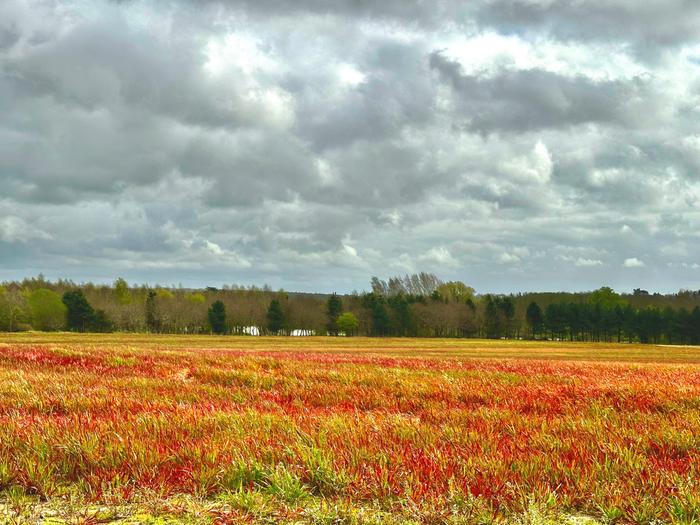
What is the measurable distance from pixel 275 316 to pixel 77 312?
4213cm

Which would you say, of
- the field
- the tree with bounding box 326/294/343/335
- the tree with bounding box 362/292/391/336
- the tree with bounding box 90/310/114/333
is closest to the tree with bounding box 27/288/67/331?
the tree with bounding box 90/310/114/333

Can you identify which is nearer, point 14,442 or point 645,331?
point 14,442

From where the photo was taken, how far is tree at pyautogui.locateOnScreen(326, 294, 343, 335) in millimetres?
135250

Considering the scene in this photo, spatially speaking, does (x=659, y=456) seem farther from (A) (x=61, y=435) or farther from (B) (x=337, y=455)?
(A) (x=61, y=435)

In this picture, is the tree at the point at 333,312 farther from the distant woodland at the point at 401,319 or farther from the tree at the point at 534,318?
the tree at the point at 534,318

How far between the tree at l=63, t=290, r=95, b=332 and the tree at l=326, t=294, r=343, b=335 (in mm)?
52366

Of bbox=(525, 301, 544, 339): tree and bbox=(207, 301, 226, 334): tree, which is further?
bbox=(525, 301, 544, 339): tree

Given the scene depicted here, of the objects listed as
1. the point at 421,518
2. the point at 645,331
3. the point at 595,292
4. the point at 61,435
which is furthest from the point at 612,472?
the point at 595,292

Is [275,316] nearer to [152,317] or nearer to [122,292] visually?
[152,317]

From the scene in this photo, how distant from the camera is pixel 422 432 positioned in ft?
21.4

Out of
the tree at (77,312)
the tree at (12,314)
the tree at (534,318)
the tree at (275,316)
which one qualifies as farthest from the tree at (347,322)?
the tree at (12,314)

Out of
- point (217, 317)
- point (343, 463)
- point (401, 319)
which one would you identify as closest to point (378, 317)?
point (401, 319)

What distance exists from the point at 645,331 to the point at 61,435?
14342cm

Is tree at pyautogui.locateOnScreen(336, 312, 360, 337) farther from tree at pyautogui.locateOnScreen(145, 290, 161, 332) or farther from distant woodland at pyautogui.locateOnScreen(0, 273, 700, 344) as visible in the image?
tree at pyautogui.locateOnScreen(145, 290, 161, 332)
